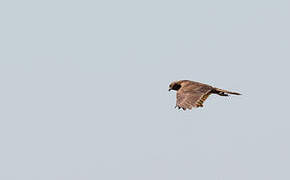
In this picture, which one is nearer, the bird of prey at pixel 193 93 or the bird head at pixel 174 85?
the bird of prey at pixel 193 93

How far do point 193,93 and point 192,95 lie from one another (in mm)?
401

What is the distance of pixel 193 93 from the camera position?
2627 centimetres

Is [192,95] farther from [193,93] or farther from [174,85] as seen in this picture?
[174,85]

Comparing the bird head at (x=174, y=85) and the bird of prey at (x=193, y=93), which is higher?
the bird head at (x=174, y=85)

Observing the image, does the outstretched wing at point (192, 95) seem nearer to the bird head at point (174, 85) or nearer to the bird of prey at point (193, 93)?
the bird of prey at point (193, 93)

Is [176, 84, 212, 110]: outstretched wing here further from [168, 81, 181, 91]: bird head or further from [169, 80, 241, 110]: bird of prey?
[168, 81, 181, 91]: bird head

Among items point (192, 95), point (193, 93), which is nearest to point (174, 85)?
point (193, 93)

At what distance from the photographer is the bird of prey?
24641 mm

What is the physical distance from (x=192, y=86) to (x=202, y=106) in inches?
123

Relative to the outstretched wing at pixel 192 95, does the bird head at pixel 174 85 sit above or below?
above

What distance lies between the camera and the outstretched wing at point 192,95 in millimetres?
24547

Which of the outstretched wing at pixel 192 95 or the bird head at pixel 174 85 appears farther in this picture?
the bird head at pixel 174 85

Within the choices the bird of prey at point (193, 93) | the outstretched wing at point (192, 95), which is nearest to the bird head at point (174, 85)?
the bird of prey at point (193, 93)

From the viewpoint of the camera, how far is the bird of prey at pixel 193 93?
80.8 ft
